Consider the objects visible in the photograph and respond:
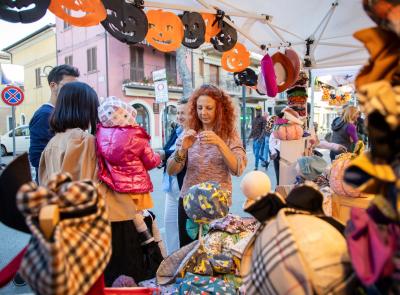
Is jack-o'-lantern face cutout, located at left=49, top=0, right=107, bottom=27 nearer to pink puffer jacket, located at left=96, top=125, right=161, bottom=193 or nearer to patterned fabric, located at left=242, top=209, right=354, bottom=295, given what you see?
pink puffer jacket, located at left=96, top=125, right=161, bottom=193

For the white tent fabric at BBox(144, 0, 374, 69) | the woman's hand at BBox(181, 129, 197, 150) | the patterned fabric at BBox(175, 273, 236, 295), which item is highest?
the white tent fabric at BBox(144, 0, 374, 69)

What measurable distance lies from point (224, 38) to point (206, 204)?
1.92m

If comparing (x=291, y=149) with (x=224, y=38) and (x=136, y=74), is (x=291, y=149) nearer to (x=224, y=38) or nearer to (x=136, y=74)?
(x=224, y=38)

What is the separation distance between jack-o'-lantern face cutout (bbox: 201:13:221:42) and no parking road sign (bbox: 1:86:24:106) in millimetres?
4841

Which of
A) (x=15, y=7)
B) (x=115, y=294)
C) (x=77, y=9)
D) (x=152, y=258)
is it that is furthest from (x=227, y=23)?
(x=115, y=294)

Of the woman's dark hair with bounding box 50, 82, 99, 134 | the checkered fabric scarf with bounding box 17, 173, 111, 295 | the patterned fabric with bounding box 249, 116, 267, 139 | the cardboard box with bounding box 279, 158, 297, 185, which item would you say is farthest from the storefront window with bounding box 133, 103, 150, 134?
the checkered fabric scarf with bounding box 17, 173, 111, 295

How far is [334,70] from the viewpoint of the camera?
191 inches

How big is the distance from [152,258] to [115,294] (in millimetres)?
946

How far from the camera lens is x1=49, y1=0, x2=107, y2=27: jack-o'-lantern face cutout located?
151 centimetres

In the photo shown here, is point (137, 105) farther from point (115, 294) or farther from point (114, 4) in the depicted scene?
point (115, 294)

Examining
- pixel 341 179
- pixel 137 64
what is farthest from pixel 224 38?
pixel 137 64

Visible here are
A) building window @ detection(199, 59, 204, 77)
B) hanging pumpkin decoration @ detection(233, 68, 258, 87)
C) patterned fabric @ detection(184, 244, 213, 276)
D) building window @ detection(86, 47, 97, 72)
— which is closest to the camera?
patterned fabric @ detection(184, 244, 213, 276)

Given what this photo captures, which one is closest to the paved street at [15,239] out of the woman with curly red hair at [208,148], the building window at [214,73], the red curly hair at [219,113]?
the woman with curly red hair at [208,148]

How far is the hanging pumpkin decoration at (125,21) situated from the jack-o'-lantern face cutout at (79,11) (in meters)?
0.08
